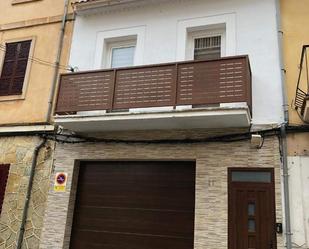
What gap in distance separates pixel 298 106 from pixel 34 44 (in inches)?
270

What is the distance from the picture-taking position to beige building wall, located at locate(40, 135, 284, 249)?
22.2 ft

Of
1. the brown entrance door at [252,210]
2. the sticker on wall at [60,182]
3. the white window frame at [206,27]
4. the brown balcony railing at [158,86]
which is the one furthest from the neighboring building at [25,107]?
the brown entrance door at [252,210]

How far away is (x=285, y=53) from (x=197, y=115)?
226 cm

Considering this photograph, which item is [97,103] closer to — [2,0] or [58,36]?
[58,36]

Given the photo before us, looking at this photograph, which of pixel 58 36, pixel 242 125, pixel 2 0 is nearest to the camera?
pixel 242 125

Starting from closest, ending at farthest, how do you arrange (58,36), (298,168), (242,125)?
(298,168), (242,125), (58,36)

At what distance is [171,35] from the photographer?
830 centimetres

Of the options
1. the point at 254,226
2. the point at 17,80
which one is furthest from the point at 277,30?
the point at 17,80

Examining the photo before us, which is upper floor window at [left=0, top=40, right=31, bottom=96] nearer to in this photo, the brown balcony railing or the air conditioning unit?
the brown balcony railing

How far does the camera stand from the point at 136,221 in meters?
7.66

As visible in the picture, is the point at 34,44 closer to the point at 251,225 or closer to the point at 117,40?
the point at 117,40

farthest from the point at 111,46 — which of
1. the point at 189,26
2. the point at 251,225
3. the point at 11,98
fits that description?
the point at 251,225

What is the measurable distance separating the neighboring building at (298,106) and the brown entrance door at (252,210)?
0.38 meters

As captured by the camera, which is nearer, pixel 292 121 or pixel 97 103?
pixel 292 121
